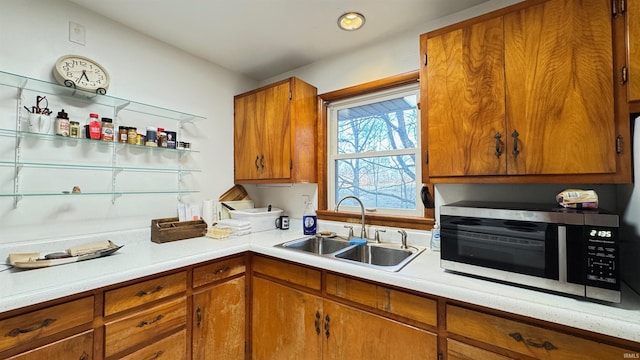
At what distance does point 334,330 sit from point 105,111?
1989 mm

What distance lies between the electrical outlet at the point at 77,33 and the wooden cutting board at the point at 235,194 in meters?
1.42

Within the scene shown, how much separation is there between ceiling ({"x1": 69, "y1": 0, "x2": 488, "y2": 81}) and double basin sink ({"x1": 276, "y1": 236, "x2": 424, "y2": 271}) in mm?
1506

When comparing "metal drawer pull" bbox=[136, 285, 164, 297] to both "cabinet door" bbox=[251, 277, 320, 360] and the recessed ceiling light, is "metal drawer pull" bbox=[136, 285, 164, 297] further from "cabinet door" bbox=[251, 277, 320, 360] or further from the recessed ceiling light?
the recessed ceiling light

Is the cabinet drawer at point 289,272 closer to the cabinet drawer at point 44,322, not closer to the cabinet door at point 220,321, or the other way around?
the cabinet door at point 220,321

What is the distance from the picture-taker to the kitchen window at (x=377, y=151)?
1.93 metres

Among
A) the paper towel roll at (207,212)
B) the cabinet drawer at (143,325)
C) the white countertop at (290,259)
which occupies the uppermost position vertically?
the paper towel roll at (207,212)

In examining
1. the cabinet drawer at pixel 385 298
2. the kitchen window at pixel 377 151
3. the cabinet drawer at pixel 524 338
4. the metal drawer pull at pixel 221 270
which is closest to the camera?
the cabinet drawer at pixel 524 338

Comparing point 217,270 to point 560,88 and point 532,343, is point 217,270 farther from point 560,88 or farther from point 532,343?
point 560,88

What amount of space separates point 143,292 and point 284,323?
80 cm

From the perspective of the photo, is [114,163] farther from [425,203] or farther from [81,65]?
[425,203]

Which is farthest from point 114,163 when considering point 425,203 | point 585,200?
point 585,200

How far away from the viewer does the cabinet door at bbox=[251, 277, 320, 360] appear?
1.51 metres

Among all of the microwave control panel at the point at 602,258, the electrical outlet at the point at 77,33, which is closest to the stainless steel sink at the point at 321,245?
the microwave control panel at the point at 602,258

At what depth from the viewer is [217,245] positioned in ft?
5.70
